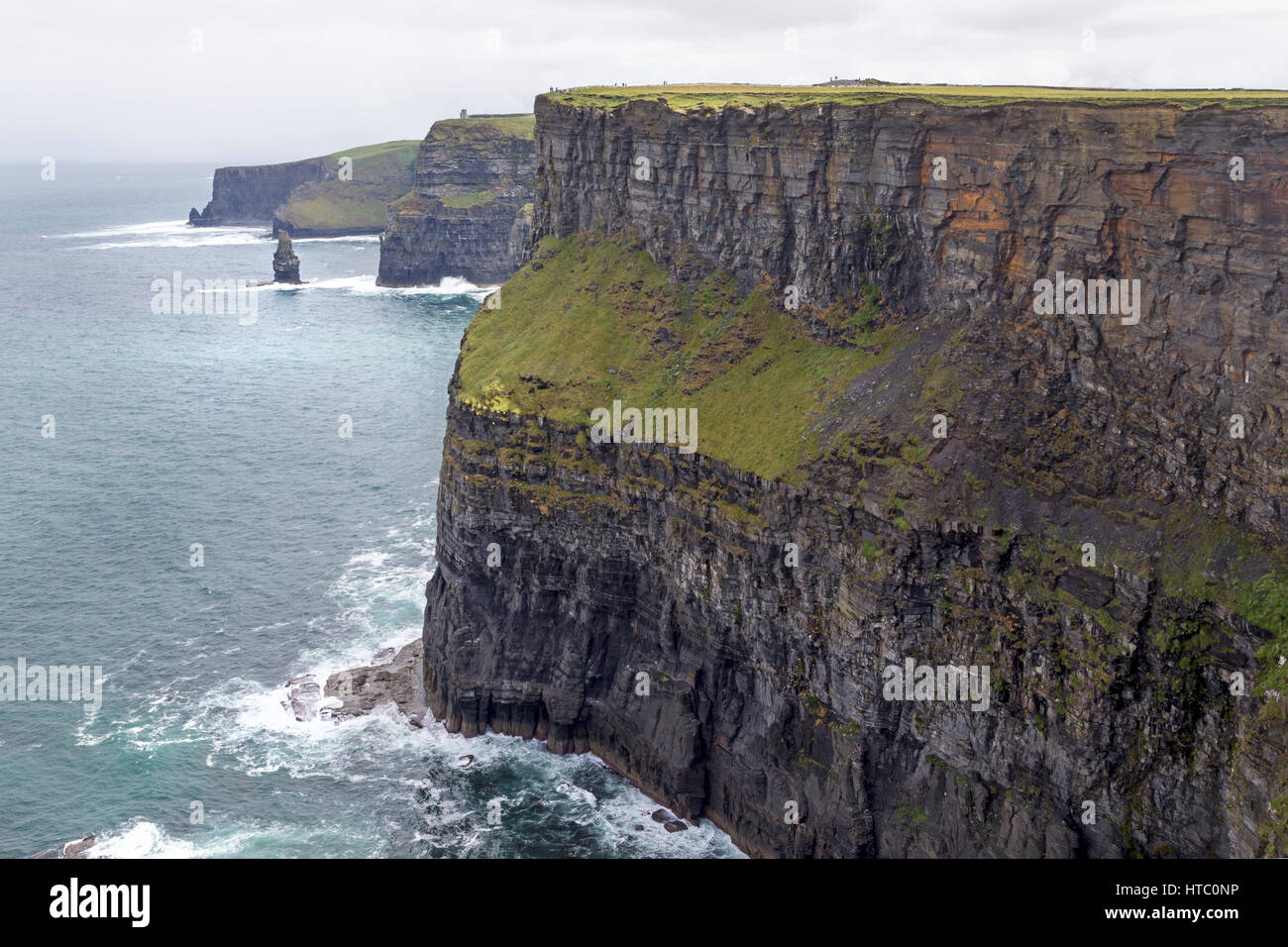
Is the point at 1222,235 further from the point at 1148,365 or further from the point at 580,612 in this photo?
the point at 580,612

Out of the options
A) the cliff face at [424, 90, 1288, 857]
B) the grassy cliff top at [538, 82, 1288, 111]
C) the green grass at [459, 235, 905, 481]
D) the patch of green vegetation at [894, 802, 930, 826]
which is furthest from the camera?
the green grass at [459, 235, 905, 481]

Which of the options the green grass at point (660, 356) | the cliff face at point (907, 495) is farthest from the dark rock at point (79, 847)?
the green grass at point (660, 356)

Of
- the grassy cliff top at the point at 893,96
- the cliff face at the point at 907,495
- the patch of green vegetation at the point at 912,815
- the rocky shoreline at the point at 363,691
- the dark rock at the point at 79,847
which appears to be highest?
the grassy cliff top at the point at 893,96

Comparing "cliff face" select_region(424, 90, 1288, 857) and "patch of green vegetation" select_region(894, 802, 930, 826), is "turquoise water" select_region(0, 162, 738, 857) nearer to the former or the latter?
"cliff face" select_region(424, 90, 1288, 857)

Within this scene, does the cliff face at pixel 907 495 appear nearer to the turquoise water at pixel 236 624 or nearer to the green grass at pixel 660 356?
the green grass at pixel 660 356

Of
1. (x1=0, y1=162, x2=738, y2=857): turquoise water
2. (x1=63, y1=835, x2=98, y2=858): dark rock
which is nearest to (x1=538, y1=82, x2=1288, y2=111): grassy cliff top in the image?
(x1=0, y1=162, x2=738, y2=857): turquoise water

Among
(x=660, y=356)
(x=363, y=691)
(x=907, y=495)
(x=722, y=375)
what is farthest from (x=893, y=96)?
(x=363, y=691)
